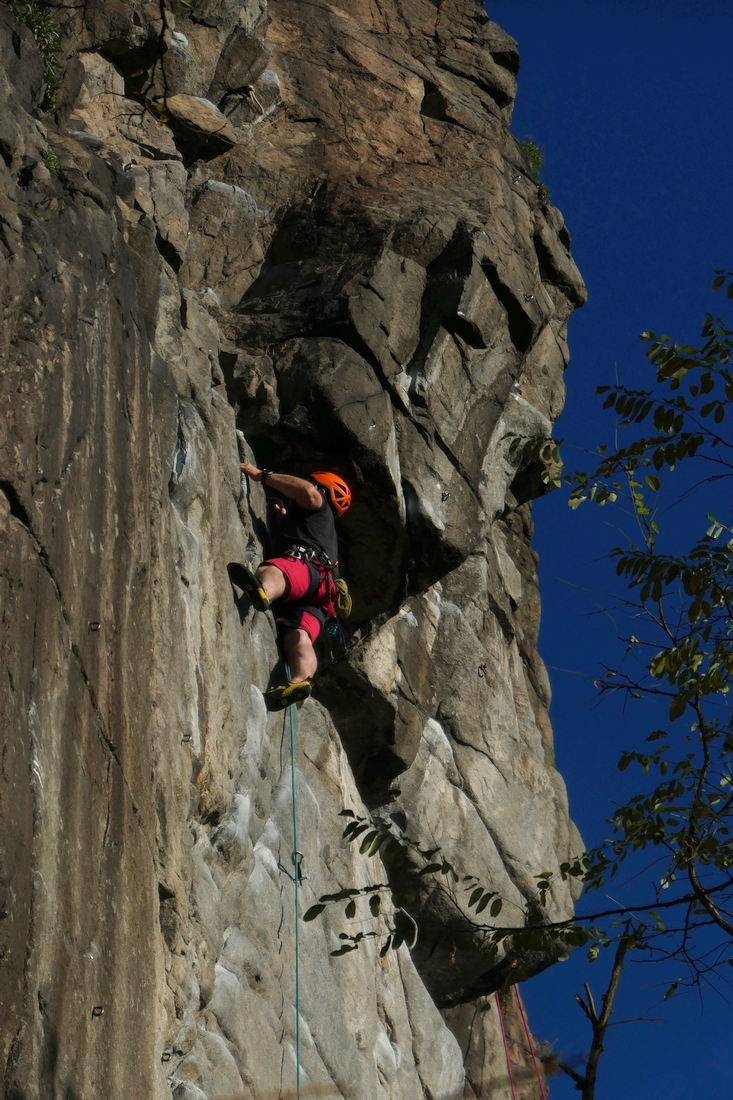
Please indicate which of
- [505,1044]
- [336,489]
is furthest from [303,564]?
[505,1044]

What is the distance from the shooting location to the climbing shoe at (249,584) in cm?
875

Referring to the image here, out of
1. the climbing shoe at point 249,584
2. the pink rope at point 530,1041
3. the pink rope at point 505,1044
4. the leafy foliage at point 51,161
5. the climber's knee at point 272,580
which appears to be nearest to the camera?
the leafy foliage at point 51,161

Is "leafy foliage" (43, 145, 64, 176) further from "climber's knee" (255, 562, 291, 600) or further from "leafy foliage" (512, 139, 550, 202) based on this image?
"leafy foliage" (512, 139, 550, 202)

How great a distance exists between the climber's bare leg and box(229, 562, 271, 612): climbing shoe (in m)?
1.00

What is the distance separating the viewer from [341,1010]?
33.0 ft

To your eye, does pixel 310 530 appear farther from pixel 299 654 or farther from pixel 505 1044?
pixel 505 1044

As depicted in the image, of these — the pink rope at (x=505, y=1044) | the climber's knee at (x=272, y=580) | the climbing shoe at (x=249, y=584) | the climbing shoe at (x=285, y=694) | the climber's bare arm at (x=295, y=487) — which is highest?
the climber's bare arm at (x=295, y=487)

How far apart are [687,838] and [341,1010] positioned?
208 inches

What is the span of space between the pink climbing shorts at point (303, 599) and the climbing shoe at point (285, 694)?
0.70 metres

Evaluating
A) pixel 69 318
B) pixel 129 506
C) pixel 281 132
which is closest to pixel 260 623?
pixel 129 506

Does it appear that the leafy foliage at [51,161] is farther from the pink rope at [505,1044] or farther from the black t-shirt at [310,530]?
the pink rope at [505,1044]

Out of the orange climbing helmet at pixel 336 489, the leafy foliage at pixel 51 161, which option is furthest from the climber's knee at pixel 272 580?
the leafy foliage at pixel 51 161

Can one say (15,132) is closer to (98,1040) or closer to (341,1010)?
(98,1040)

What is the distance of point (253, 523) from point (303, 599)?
0.75m
